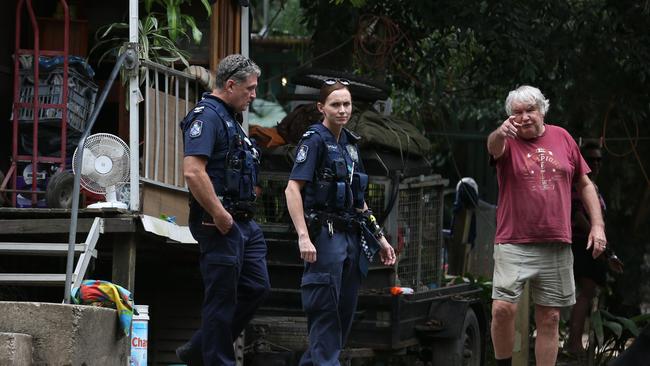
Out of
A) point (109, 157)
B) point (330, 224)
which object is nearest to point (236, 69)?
point (330, 224)

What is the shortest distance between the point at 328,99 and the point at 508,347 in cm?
206

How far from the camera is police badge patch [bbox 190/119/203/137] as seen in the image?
7469 millimetres

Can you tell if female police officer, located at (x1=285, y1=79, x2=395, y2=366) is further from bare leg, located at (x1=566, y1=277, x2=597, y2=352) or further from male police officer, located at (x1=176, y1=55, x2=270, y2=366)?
bare leg, located at (x1=566, y1=277, x2=597, y2=352)

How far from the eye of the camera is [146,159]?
9.89m

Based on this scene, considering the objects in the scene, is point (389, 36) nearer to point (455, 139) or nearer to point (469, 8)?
point (469, 8)

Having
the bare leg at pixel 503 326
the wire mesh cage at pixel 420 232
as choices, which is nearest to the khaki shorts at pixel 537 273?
the bare leg at pixel 503 326

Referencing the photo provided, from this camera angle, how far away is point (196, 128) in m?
7.49

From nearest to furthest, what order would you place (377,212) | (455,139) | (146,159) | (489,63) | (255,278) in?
(255,278) < (146,159) < (377,212) < (489,63) < (455,139)

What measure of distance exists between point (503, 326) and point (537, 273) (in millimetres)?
410

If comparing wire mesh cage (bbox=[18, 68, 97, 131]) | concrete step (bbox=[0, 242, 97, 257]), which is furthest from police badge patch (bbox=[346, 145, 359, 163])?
wire mesh cage (bbox=[18, 68, 97, 131])

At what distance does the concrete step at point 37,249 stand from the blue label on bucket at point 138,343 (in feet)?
1.93

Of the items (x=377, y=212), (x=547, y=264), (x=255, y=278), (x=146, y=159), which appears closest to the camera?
(x=255, y=278)

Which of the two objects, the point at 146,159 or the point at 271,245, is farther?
the point at 271,245

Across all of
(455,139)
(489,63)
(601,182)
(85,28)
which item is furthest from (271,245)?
(455,139)
